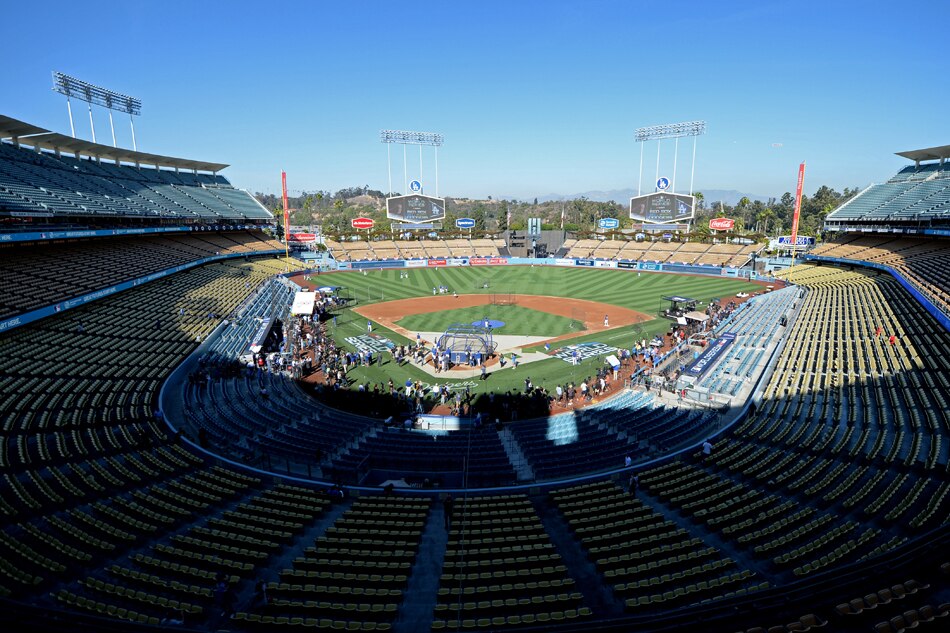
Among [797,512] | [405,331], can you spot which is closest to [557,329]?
[405,331]

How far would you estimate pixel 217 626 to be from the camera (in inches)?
369

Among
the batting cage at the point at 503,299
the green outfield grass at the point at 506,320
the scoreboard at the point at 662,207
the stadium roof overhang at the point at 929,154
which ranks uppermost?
the stadium roof overhang at the point at 929,154

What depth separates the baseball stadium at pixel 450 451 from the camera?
9.75 m

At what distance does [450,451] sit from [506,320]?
82.2 feet

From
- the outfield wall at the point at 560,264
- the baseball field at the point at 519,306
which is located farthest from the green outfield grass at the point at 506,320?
the outfield wall at the point at 560,264

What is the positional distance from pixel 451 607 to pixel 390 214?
7495 centimetres

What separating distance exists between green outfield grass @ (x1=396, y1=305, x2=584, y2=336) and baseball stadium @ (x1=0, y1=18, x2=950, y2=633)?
1.39 ft

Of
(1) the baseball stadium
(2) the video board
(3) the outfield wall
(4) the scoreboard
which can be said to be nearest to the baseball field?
(1) the baseball stadium

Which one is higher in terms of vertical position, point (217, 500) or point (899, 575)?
point (899, 575)

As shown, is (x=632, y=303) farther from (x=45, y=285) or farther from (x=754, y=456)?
(x=45, y=285)

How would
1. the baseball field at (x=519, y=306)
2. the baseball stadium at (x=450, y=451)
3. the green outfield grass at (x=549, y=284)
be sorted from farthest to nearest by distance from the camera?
the green outfield grass at (x=549, y=284) < the baseball field at (x=519, y=306) < the baseball stadium at (x=450, y=451)

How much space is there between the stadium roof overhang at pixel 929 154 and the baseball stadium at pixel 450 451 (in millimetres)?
16220

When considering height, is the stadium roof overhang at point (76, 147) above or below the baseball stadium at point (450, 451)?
above

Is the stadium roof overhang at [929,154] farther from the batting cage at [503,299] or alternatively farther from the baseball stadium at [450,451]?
the batting cage at [503,299]
